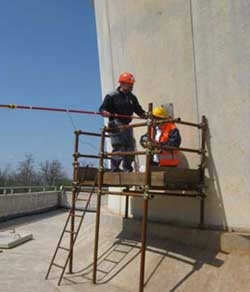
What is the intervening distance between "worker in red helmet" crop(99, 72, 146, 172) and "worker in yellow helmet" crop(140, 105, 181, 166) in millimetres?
388

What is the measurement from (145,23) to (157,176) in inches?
145

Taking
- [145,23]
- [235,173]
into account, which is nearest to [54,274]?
[235,173]

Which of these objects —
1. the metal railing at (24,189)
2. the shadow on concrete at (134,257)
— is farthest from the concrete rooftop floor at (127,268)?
the metal railing at (24,189)

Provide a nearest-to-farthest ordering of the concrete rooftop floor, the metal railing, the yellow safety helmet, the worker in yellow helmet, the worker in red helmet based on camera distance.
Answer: the concrete rooftop floor
the worker in yellow helmet
the yellow safety helmet
the worker in red helmet
the metal railing

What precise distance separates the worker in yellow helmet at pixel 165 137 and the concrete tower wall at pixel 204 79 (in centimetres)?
28

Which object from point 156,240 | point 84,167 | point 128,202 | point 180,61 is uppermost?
point 180,61

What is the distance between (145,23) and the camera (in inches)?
316

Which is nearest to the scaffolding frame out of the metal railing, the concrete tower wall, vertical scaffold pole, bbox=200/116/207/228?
vertical scaffold pole, bbox=200/116/207/228

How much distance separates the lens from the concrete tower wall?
6.20 meters

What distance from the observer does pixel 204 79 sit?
22.0 ft

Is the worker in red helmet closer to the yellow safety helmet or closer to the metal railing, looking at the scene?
the yellow safety helmet

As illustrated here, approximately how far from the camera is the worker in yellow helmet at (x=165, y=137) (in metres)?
6.81

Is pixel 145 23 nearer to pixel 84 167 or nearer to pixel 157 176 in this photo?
pixel 84 167

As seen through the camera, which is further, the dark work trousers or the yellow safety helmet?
the dark work trousers
